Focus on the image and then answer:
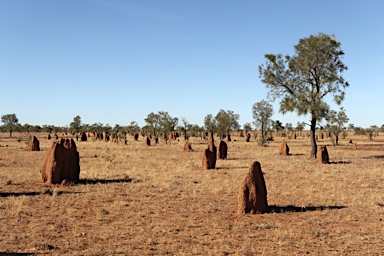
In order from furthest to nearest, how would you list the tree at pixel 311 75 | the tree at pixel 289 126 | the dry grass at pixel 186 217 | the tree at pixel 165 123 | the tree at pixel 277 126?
the tree at pixel 289 126
the tree at pixel 277 126
the tree at pixel 165 123
the tree at pixel 311 75
the dry grass at pixel 186 217

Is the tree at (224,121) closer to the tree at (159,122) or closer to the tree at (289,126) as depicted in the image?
the tree at (159,122)

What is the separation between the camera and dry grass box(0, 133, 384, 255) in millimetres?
9883

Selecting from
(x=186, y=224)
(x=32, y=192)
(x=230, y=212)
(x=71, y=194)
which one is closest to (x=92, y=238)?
(x=186, y=224)

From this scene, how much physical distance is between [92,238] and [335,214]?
27.3 ft

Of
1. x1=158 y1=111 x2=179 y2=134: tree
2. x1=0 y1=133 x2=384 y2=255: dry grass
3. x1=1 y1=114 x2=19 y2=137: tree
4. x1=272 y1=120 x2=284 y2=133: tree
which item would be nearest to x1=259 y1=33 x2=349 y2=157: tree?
x1=0 y1=133 x2=384 y2=255: dry grass

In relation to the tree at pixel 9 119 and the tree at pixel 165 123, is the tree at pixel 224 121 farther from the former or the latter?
the tree at pixel 9 119

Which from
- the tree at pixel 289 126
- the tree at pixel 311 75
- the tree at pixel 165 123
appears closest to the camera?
the tree at pixel 311 75

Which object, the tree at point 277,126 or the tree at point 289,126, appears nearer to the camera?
the tree at point 277,126

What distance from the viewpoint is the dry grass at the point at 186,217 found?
988 centimetres

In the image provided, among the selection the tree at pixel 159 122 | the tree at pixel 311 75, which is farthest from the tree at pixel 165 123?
the tree at pixel 311 75

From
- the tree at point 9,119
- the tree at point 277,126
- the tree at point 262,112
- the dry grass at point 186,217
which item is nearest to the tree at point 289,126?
the tree at point 277,126

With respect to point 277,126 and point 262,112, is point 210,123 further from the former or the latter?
point 277,126

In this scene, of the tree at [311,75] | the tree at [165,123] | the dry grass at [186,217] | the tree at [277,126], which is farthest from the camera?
the tree at [277,126]

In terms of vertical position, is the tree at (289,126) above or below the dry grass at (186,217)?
above
